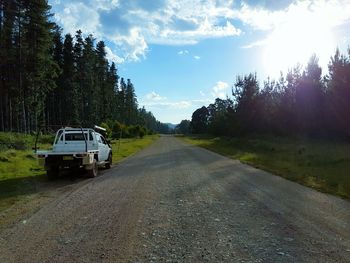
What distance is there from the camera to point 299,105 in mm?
51125

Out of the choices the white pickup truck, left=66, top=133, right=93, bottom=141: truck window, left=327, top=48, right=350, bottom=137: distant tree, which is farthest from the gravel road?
left=327, top=48, right=350, bottom=137: distant tree

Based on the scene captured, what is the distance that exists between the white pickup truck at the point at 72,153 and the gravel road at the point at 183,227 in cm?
307

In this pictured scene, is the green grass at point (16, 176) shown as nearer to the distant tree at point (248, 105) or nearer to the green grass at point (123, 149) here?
the green grass at point (123, 149)

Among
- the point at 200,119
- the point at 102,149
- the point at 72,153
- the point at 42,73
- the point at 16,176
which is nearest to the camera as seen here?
the point at 72,153

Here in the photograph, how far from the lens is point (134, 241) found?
656cm

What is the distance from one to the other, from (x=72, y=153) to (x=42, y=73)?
121ft

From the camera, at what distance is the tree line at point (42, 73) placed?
4675 cm

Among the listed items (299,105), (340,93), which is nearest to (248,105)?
(299,105)

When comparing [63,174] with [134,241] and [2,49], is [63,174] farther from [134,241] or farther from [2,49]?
[2,49]

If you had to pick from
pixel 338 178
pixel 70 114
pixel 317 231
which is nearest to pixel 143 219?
pixel 317 231

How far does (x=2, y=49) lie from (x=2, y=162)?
91.7 ft

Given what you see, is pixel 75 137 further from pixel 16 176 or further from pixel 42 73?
pixel 42 73

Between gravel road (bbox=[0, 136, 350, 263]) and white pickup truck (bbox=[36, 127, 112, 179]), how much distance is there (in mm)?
3075

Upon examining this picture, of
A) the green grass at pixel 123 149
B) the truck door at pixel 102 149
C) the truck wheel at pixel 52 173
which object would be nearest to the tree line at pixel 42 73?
the green grass at pixel 123 149
